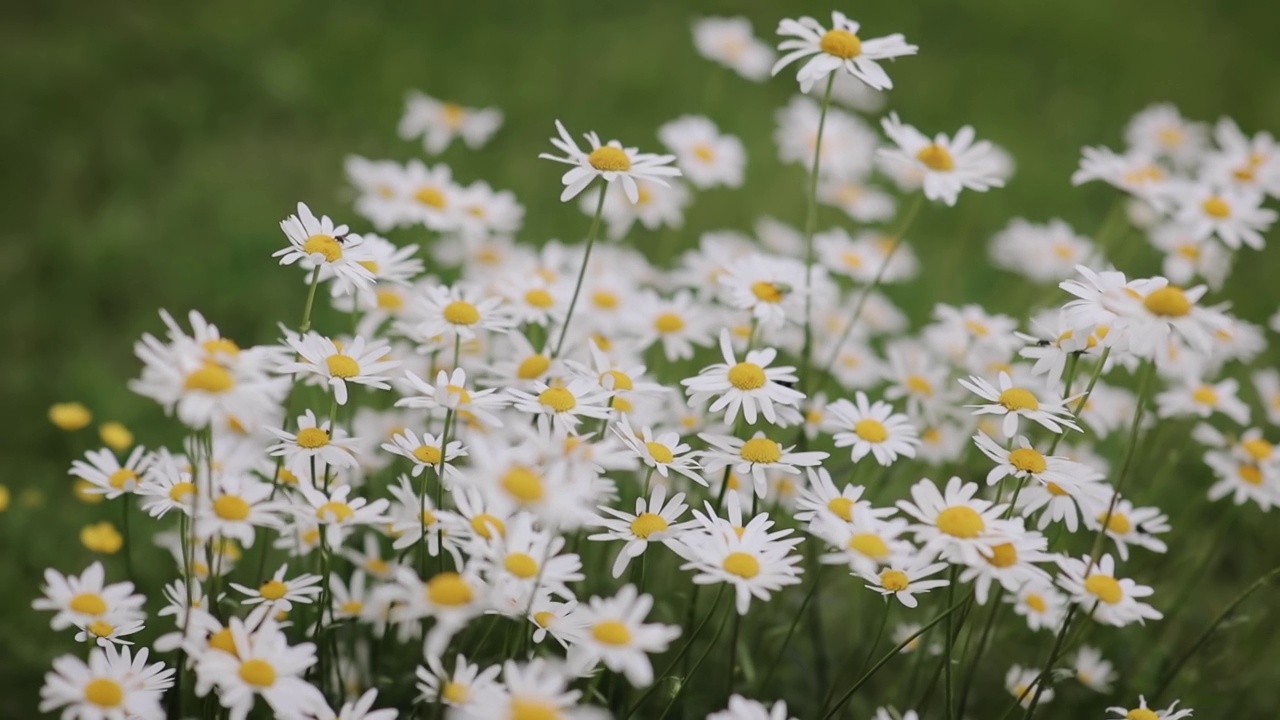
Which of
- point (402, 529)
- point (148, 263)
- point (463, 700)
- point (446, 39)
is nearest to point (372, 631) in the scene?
point (402, 529)

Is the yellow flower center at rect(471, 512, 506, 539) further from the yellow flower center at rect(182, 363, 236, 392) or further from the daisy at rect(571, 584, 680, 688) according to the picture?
the yellow flower center at rect(182, 363, 236, 392)

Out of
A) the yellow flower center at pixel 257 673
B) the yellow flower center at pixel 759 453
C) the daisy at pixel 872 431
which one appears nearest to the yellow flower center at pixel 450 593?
the yellow flower center at pixel 257 673

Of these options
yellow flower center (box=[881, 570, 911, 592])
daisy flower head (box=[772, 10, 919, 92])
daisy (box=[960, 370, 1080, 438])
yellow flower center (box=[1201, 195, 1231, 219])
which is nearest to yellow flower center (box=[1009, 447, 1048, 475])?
daisy (box=[960, 370, 1080, 438])

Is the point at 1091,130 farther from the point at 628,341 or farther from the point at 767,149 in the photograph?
the point at 628,341

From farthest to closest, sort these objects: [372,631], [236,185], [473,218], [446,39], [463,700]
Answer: [446,39], [236,185], [473,218], [372,631], [463,700]

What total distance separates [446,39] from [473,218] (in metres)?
2.78

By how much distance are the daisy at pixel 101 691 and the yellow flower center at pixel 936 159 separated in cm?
163

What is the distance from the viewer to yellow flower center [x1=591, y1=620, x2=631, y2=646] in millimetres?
1288

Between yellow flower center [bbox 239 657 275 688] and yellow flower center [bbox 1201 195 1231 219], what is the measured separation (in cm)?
210

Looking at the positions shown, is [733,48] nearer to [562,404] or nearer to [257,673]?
[562,404]

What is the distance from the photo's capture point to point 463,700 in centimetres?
140

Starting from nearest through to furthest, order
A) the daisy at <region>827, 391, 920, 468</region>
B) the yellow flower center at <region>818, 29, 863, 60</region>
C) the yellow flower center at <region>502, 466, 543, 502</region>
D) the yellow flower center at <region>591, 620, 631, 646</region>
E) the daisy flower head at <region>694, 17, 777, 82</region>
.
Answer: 1. the yellow flower center at <region>502, 466, 543, 502</region>
2. the yellow flower center at <region>591, 620, 631, 646</region>
3. the daisy at <region>827, 391, 920, 468</region>
4. the yellow flower center at <region>818, 29, 863, 60</region>
5. the daisy flower head at <region>694, 17, 777, 82</region>

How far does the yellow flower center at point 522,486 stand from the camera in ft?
3.85

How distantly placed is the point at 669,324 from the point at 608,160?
0.57 metres
